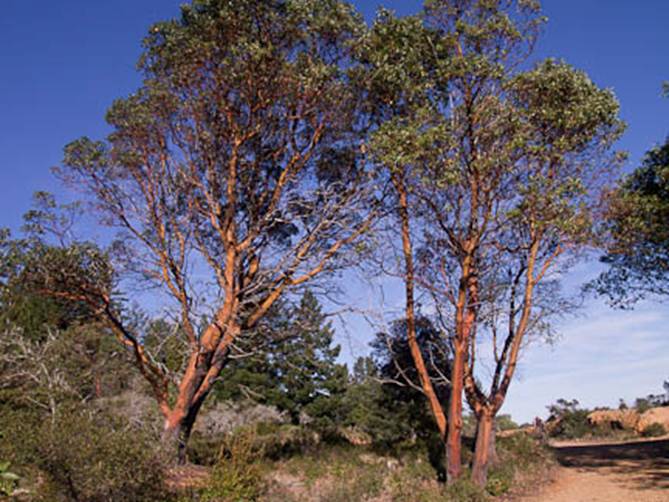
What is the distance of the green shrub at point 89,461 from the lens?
7.38 m

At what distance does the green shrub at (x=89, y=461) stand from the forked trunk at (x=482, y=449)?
739 cm

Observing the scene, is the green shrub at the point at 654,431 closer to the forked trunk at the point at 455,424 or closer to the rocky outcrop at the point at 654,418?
the rocky outcrop at the point at 654,418

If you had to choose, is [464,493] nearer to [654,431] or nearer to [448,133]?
[448,133]

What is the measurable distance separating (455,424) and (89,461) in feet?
26.4

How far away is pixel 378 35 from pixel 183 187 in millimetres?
6090

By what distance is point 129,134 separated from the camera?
557 inches

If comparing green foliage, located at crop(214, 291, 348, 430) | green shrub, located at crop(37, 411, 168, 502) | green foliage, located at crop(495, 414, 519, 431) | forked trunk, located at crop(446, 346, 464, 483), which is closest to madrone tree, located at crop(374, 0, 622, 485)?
forked trunk, located at crop(446, 346, 464, 483)

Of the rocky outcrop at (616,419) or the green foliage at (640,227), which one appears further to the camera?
the rocky outcrop at (616,419)

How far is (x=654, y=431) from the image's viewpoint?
23.3 meters

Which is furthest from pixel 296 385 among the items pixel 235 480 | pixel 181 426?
pixel 235 480

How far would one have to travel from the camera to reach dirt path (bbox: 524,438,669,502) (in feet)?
39.3

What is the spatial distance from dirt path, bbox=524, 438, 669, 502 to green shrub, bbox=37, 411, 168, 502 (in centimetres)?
843

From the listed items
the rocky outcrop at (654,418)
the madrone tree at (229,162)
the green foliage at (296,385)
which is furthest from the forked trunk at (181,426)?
the rocky outcrop at (654,418)

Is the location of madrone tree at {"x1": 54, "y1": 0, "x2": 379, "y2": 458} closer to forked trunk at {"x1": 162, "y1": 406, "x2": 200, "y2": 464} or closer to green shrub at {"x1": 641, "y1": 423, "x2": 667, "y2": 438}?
forked trunk at {"x1": 162, "y1": 406, "x2": 200, "y2": 464}
